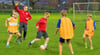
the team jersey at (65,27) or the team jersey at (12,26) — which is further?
the team jersey at (12,26)

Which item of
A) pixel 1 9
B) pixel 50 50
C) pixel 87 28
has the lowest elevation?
pixel 1 9

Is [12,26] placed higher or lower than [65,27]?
lower

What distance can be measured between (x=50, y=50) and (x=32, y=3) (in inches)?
2382

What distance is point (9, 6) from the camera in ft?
207

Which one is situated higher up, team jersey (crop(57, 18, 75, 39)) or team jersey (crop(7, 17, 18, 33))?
team jersey (crop(57, 18, 75, 39))

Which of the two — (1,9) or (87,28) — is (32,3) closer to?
(1,9)

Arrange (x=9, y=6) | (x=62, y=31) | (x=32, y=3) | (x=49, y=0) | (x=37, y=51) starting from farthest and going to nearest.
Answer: (x=49, y=0), (x=32, y=3), (x=9, y=6), (x=37, y=51), (x=62, y=31)

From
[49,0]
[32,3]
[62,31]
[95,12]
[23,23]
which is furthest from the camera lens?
[49,0]

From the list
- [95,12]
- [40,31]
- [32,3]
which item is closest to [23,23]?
[40,31]

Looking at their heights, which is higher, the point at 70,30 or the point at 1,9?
the point at 70,30

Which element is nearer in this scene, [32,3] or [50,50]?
[50,50]

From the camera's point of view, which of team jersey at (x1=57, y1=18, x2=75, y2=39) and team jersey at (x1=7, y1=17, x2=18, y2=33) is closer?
team jersey at (x1=57, y1=18, x2=75, y2=39)

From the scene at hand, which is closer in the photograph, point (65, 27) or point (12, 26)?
point (65, 27)

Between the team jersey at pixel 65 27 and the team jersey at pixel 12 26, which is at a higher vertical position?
the team jersey at pixel 65 27
